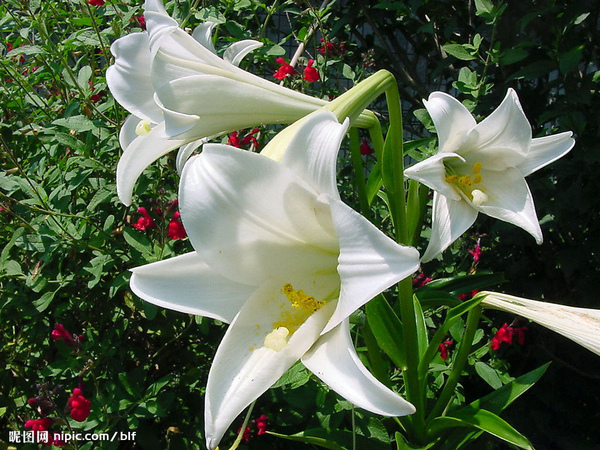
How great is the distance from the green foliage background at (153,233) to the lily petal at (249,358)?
1.58 feet

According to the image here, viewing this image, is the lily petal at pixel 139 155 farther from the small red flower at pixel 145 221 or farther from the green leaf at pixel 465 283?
the green leaf at pixel 465 283

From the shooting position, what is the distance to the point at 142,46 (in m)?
0.80

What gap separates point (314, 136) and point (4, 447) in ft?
4.91

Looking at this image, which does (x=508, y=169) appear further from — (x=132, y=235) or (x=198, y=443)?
(x=198, y=443)

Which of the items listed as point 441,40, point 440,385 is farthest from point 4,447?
point 441,40

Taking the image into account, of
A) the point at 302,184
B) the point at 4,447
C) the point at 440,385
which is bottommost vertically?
the point at 4,447

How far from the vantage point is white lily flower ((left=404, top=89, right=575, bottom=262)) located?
0.91 m

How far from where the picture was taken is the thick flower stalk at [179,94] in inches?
27.0

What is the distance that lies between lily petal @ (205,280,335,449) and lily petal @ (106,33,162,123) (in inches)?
12.9

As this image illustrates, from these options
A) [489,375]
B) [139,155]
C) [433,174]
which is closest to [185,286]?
[139,155]

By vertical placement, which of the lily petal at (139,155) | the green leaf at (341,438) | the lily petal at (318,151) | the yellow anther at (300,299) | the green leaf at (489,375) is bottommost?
the green leaf at (489,375)

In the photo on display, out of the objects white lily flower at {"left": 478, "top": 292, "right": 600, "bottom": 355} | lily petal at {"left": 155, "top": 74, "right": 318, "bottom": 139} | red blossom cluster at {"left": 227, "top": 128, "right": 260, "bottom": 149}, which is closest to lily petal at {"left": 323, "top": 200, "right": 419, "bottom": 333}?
lily petal at {"left": 155, "top": 74, "right": 318, "bottom": 139}

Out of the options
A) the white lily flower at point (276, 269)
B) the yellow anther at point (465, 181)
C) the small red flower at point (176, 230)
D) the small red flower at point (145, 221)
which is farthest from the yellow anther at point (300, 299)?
the small red flower at point (145, 221)

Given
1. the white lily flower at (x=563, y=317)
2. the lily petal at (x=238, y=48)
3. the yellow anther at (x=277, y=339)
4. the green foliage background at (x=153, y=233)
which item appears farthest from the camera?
the green foliage background at (x=153, y=233)
